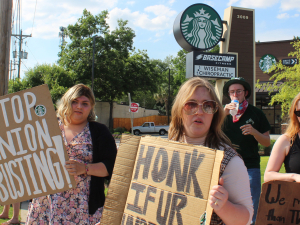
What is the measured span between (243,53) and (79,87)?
10.8 meters

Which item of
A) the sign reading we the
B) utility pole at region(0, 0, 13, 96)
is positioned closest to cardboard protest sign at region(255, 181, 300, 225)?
the sign reading we the

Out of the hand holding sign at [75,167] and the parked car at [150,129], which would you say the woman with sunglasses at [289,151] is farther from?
the parked car at [150,129]

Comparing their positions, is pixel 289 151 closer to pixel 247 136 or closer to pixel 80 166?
pixel 247 136

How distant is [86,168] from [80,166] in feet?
0.20

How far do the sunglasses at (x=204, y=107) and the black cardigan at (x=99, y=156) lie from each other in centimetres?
113

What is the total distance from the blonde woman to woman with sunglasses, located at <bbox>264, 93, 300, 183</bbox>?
1417 mm

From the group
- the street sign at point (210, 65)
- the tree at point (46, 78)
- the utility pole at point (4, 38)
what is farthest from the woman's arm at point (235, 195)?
the tree at point (46, 78)

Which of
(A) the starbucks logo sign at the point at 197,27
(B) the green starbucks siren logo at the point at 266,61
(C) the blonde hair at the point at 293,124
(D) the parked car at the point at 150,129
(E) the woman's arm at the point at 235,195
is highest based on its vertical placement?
(B) the green starbucks siren logo at the point at 266,61

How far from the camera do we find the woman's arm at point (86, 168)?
7.30 feet

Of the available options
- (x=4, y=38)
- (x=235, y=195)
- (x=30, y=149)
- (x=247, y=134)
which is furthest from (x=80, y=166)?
(x=4, y=38)

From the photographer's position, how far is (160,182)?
147 centimetres

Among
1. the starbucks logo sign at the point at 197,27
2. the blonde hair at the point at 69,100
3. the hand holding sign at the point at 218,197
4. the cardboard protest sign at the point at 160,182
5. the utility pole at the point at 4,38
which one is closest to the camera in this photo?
the hand holding sign at the point at 218,197

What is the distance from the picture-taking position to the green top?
3.37m

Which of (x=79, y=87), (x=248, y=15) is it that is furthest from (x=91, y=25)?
(x=79, y=87)
